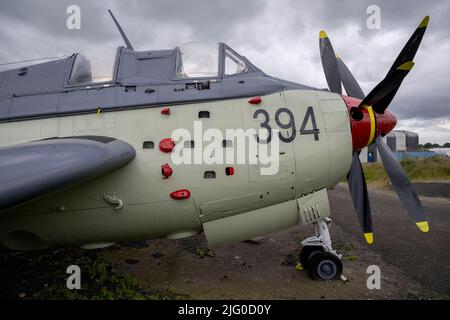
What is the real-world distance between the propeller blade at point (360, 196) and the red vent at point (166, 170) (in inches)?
137

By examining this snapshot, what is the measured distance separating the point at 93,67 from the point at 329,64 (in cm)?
466

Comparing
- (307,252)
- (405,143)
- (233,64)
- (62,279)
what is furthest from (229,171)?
(405,143)

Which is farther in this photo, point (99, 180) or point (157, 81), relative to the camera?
point (157, 81)

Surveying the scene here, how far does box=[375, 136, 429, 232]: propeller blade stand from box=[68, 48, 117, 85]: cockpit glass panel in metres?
5.16

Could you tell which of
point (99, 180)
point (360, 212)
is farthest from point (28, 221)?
point (360, 212)

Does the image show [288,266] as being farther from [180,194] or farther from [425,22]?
[425,22]

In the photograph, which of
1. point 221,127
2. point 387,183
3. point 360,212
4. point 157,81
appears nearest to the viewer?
point 221,127

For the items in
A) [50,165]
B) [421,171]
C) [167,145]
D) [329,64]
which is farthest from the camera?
[421,171]

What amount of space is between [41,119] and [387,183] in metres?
21.9

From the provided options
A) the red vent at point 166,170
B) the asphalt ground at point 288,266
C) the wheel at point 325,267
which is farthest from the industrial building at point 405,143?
the red vent at point 166,170

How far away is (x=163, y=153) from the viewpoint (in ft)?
14.8

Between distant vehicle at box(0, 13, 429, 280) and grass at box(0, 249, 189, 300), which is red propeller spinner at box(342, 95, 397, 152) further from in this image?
grass at box(0, 249, 189, 300)

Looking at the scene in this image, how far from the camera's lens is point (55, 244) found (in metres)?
4.74
